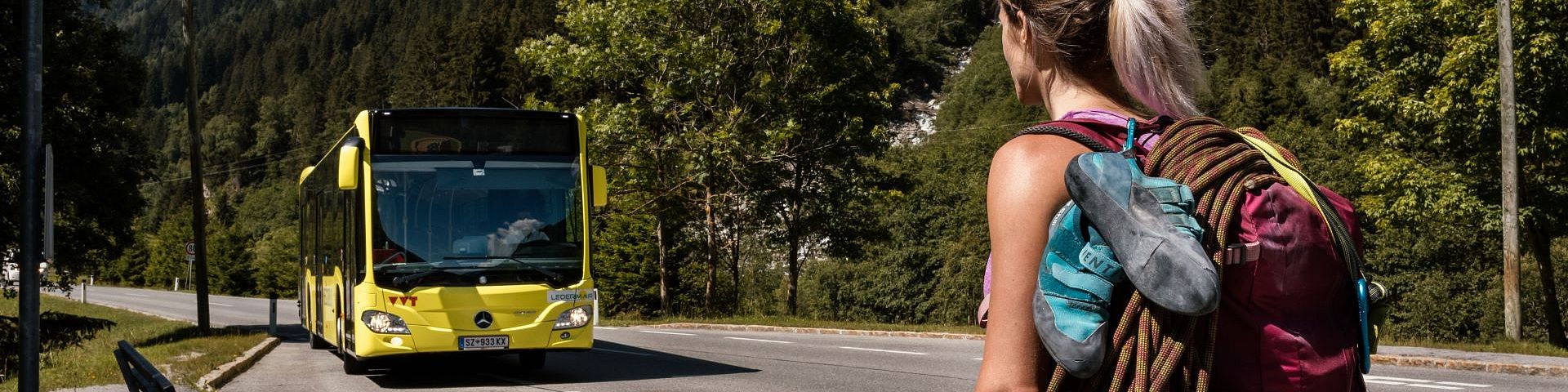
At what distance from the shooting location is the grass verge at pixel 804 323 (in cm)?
2427

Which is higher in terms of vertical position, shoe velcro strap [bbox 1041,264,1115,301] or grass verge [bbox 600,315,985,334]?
shoe velcro strap [bbox 1041,264,1115,301]

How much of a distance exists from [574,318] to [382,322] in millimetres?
1922

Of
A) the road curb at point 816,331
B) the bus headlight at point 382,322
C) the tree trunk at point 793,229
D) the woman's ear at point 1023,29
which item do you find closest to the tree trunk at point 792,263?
the tree trunk at point 793,229

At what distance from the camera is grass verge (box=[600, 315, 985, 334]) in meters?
24.3

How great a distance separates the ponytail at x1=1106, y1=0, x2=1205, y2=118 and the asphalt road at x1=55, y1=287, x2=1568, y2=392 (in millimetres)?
10899

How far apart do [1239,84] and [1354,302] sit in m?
75.3

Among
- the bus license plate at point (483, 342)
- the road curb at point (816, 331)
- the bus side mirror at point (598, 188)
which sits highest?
the bus side mirror at point (598, 188)

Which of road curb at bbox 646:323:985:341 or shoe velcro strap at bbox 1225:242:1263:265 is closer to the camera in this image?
shoe velcro strap at bbox 1225:242:1263:265

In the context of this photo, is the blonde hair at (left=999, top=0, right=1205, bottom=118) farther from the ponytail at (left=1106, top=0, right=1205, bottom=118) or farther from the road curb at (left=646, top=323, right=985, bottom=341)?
the road curb at (left=646, top=323, right=985, bottom=341)

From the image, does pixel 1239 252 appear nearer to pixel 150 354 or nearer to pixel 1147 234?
pixel 1147 234

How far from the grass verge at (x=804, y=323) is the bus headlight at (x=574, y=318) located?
352 inches

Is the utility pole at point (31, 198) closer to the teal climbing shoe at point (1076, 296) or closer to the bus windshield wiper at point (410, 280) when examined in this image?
the bus windshield wiper at point (410, 280)

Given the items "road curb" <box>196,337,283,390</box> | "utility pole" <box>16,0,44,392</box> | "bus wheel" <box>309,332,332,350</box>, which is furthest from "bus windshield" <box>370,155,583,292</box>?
"bus wheel" <box>309,332,332,350</box>

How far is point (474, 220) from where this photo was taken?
43.4 feet
